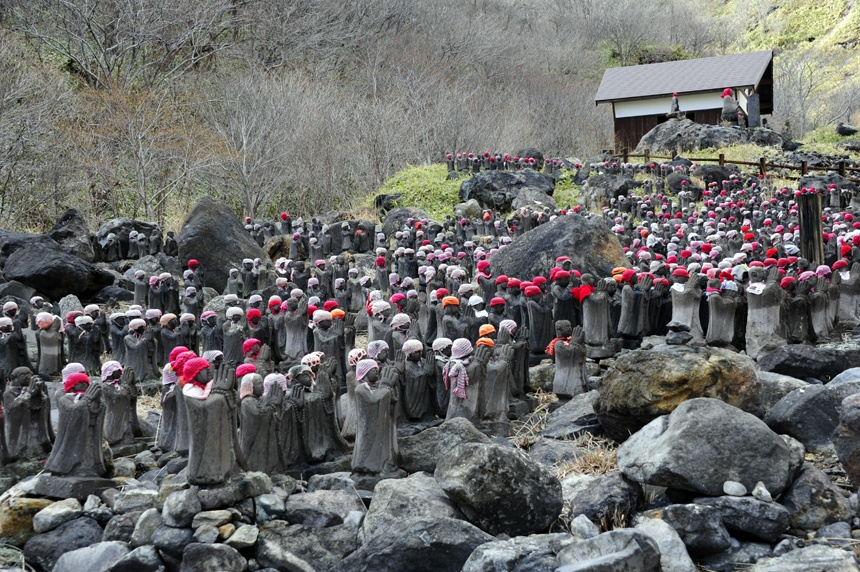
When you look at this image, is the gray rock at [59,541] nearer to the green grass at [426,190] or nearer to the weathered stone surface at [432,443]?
the weathered stone surface at [432,443]

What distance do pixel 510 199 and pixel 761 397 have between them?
2349 centimetres

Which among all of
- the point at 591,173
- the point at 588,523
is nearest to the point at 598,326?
the point at 588,523

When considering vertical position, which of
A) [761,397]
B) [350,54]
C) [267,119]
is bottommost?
[761,397]

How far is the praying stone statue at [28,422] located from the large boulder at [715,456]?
7.11 m

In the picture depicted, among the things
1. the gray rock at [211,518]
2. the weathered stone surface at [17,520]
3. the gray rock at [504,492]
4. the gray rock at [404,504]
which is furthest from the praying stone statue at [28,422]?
the gray rock at [504,492]

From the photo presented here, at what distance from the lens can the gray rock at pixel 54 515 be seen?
8820 millimetres

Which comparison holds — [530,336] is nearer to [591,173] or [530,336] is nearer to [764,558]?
[764,558]

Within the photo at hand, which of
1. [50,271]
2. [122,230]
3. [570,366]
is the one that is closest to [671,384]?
[570,366]

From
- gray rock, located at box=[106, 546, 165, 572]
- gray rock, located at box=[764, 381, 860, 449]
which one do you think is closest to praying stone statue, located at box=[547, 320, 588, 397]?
gray rock, located at box=[764, 381, 860, 449]

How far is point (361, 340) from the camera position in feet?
61.0

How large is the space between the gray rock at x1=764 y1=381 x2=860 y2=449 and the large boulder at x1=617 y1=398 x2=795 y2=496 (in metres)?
1.69

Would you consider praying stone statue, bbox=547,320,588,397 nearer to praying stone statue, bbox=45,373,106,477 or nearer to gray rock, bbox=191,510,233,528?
gray rock, bbox=191,510,233,528

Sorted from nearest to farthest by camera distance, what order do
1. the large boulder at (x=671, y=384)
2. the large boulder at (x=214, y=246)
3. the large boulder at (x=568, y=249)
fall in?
the large boulder at (x=671, y=384), the large boulder at (x=568, y=249), the large boulder at (x=214, y=246)

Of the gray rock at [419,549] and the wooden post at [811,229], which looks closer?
the gray rock at [419,549]
